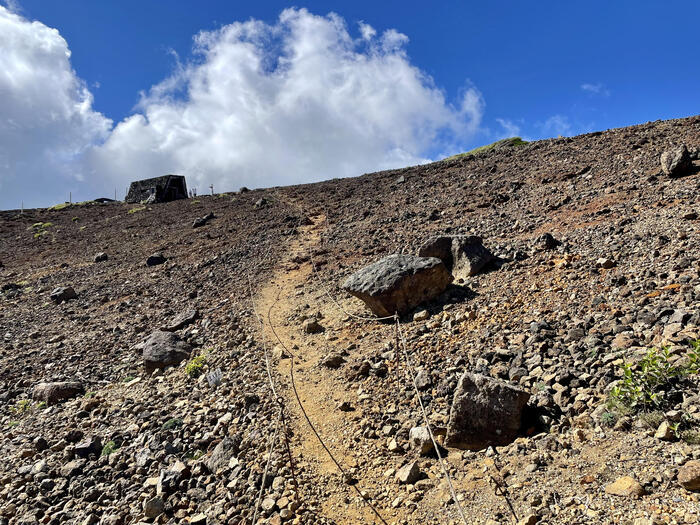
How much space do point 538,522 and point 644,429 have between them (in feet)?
4.98

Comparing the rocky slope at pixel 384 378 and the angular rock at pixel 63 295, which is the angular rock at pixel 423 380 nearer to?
the rocky slope at pixel 384 378

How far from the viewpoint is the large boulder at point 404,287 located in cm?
985

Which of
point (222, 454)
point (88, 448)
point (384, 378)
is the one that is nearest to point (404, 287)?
point (384, 378)

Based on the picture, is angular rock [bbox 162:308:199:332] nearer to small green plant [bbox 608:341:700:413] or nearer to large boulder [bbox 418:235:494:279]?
large boulder [bbox 418:235:494:279]

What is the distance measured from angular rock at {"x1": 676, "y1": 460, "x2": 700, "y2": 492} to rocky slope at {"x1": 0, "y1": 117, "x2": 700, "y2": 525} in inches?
0.9

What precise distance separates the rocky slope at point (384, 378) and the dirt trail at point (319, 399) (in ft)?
0.12

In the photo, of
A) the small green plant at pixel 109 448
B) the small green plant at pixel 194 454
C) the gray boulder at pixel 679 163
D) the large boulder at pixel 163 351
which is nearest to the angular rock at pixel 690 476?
the small green plant at pixel 194 454

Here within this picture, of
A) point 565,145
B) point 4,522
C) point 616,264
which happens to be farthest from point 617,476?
point 565,145

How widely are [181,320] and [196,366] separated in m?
3.65

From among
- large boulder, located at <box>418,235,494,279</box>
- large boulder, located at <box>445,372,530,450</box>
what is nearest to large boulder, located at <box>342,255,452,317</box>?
large boulder, located at <box>418,235,494,279</box>

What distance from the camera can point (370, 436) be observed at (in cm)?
643

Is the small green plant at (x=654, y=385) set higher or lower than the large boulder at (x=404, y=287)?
lower

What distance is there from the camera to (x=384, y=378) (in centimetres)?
776

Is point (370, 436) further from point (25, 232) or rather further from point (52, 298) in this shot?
point (25, 232)
